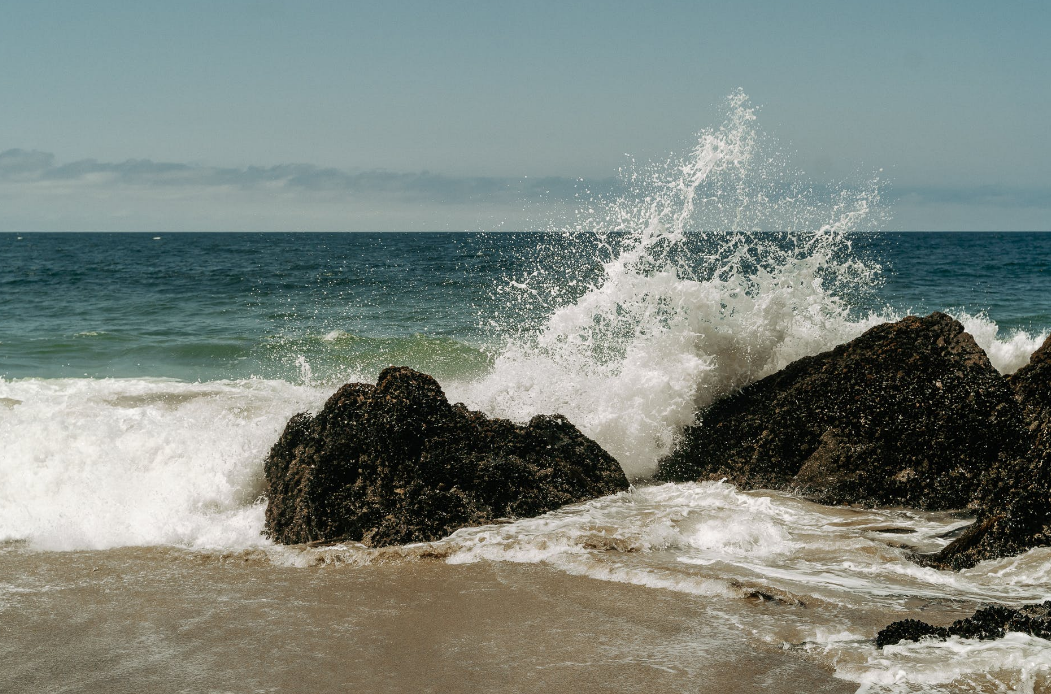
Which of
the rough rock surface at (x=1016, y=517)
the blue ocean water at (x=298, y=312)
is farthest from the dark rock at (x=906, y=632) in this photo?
the blue ocean water at (x=298, y=312)

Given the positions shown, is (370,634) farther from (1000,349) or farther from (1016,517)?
(1000,349)

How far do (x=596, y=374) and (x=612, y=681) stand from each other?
3785mm

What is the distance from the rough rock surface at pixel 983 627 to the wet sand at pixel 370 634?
37 cm

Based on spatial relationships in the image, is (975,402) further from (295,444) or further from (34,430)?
(34,430)

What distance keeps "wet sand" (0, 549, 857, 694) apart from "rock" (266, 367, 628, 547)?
435mm

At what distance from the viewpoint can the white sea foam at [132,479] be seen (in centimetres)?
490

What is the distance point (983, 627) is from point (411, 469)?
3.00 m

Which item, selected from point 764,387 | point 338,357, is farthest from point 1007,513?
point 338,357

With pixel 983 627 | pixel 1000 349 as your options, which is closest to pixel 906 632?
pixel 983 627

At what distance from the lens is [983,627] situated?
2988 mm

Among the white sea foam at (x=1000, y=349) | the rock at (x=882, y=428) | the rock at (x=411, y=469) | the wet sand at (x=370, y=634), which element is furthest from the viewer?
the white sea foam at (x=1000, y=349)

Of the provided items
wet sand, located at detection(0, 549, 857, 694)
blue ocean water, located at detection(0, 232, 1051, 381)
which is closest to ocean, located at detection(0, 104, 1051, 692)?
wet sand, located at detection(0, 549, 857, 694)

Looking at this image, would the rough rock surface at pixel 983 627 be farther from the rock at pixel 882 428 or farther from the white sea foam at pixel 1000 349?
the white sea foam at pixel 1000 349

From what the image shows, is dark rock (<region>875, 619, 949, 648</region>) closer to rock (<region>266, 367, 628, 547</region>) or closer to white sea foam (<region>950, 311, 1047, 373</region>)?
rock (<region>266, 367, 628, 547</region>)
